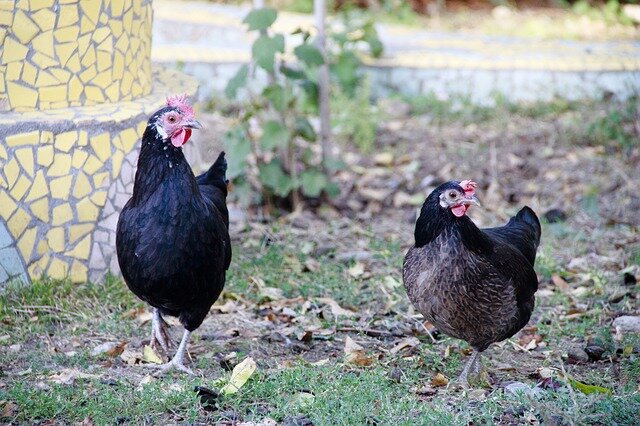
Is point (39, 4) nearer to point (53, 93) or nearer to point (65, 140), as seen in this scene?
point (53, 93)

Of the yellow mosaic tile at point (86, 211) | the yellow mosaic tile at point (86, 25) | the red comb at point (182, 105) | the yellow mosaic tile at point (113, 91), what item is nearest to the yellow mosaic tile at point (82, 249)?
the yellow mosaic tile at point (86, 211)

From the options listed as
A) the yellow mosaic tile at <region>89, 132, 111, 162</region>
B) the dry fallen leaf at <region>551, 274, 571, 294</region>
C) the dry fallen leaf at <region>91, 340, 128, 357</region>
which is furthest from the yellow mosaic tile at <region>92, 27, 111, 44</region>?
the dry fallen leaf at <region>551, 274, 571, 294</region>

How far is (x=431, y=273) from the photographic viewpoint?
4.26 metres

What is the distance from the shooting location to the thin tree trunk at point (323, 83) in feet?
22.5

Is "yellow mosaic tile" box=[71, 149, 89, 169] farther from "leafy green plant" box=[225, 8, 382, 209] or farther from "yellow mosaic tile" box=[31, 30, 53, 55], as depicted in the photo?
"leafy green plant" box=[225, 8, 382, 209]

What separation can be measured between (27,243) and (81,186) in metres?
0.44

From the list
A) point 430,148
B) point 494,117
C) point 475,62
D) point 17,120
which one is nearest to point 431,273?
point 17,120

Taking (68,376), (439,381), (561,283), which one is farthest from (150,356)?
(561,283)

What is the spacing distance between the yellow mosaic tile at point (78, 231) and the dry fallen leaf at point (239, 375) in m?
1.43

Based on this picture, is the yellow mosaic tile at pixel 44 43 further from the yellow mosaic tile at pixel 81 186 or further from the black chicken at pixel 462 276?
the black chicken at pixel 462 276

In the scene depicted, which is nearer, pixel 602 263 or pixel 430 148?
pixel 602 263

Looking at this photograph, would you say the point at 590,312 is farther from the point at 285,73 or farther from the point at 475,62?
the point at 475,62

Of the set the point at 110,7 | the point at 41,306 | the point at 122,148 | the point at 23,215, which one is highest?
the point at 110,7

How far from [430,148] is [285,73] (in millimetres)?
2254
